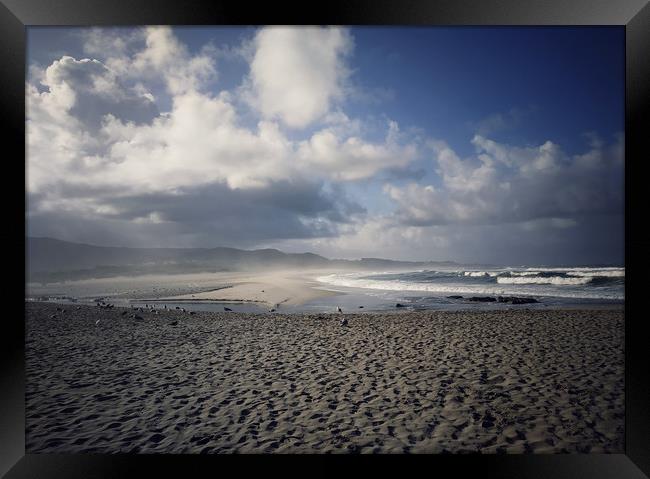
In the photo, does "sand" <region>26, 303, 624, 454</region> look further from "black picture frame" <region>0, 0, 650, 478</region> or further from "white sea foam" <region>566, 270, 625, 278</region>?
"white sea foam" <region>566, 270, 625, 278</region>

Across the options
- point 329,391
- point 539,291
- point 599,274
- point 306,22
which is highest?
point 306,22

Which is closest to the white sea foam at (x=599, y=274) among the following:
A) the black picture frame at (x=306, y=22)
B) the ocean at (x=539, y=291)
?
the ocean at (x=539, y=291)

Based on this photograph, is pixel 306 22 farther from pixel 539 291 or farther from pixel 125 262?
pixel 125 262

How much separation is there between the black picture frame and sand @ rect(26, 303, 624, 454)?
132 mm

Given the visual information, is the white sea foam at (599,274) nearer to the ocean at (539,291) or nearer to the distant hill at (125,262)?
the ocean at (539,291)

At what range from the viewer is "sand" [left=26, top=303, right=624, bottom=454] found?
2979 mm

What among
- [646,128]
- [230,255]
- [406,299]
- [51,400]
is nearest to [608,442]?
[646,128]

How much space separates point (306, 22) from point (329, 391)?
4018 millimetres

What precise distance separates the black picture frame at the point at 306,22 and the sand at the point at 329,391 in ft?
0.43

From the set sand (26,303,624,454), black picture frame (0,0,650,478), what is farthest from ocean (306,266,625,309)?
black picture frame (0,0,650,478)

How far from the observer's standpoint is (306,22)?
3.01 meters

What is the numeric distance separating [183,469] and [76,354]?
385 centimetres

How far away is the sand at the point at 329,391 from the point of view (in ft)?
9.77

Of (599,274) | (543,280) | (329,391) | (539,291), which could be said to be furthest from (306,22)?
(599,274)
